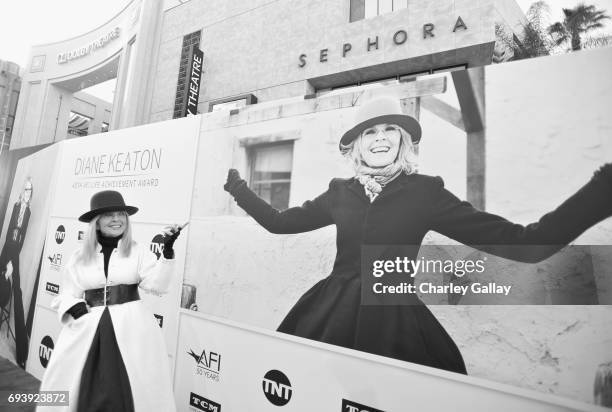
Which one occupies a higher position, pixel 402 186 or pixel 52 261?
pixel 402 186

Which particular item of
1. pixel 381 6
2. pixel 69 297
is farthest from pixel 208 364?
pixel 381 6

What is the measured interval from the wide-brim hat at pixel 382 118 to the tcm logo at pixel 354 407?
1793 millimetres

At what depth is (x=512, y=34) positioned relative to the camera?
6.84 metres

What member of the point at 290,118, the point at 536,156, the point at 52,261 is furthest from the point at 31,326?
the point at 536,156

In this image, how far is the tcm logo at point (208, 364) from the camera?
290cm

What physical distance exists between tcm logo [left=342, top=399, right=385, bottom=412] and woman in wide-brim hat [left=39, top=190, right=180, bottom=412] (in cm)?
119

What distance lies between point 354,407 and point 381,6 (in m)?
7.91

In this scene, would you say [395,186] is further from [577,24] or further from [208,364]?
[577,24]

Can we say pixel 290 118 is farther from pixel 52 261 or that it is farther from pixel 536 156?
pixel 52 261

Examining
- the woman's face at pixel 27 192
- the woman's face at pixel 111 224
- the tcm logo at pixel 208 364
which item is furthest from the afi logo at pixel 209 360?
the woman's face at pixel 27 192

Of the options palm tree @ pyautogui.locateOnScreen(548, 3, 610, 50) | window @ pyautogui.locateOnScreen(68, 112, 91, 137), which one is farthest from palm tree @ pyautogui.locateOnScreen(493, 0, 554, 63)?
window @ pyautogui.locateOnScreen(68, 112, 91, 137)

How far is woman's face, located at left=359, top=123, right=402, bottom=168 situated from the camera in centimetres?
235

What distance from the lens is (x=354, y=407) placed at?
2.25 meters

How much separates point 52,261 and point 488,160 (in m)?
5.08
